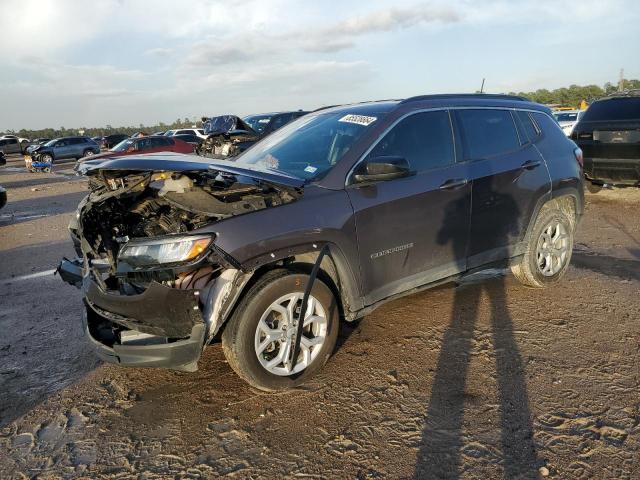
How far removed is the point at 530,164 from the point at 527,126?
0.46m

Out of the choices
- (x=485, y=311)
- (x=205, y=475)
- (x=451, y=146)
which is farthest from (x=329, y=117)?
(x=205, y=475)

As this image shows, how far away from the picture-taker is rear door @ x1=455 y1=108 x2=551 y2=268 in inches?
167

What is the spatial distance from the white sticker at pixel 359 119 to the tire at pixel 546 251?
2.01 m

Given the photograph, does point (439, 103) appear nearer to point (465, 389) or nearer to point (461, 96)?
point (461, 96)

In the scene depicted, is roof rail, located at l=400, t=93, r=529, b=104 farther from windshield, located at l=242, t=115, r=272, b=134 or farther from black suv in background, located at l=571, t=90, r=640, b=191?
windshield, located at l=242, t=115, r=272, b=134

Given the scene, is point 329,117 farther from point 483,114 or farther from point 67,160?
point 67,160

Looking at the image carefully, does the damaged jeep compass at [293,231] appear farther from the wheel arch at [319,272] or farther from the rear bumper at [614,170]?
the rear bumper at [614,170]

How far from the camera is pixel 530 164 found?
4641 millimetres

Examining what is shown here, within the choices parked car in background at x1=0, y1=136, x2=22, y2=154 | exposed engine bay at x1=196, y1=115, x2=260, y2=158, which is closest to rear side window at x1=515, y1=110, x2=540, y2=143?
exposed engine bay at x1=196, y1=115, x2=260, y2=158

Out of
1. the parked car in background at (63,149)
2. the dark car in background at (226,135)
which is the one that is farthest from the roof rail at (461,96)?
the parked car in background at (63,149)

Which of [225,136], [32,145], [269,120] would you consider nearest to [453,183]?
[225,136]

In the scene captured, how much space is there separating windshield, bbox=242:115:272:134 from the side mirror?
11049 millimetres

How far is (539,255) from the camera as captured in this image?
4895 mm

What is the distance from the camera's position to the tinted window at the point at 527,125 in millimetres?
4820
